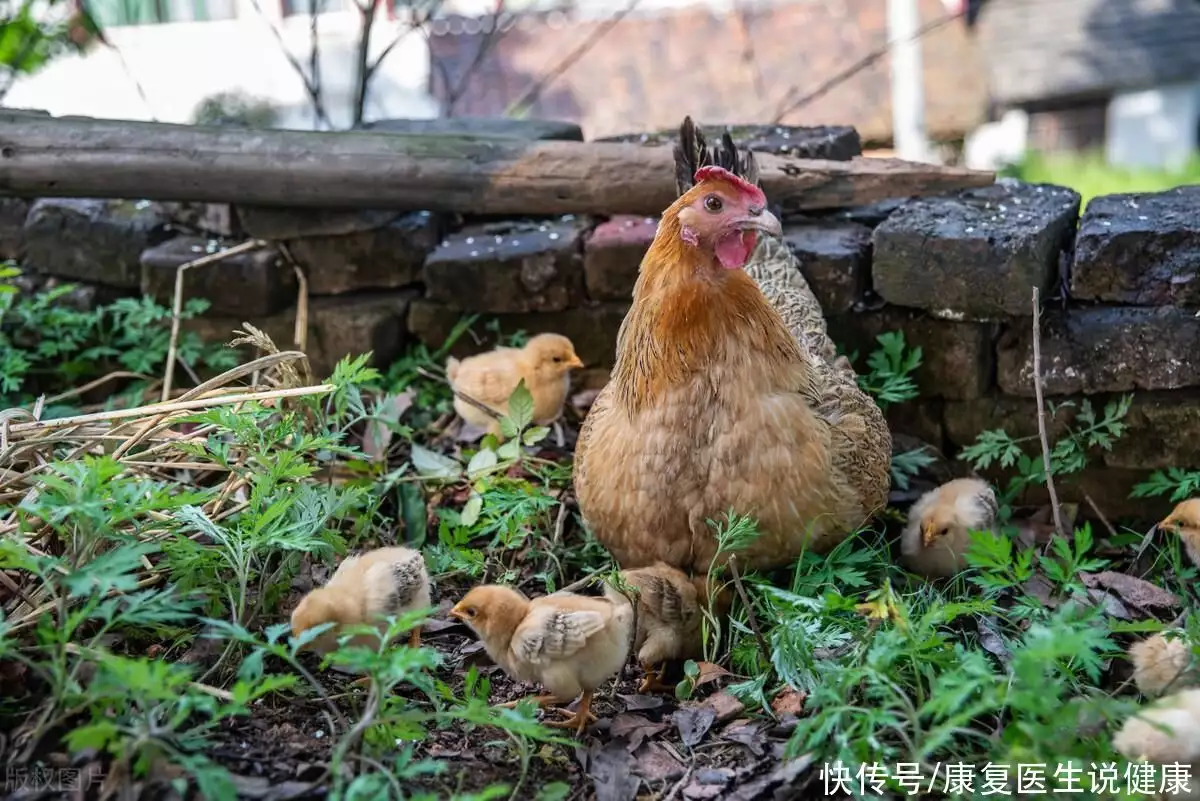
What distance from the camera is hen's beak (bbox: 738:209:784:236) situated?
3059 millimetres

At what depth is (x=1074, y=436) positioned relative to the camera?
3.91 m

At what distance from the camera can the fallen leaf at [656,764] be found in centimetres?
282

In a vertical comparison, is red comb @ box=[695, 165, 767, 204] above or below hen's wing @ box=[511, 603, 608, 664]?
above

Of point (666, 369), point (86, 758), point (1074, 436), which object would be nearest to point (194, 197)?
point (666, 369)

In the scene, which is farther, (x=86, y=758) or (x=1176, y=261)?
(x=1176, y=261)

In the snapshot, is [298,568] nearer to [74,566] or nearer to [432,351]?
[74,566]

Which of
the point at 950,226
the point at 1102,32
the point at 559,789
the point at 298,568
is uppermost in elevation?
the point at 1102,32

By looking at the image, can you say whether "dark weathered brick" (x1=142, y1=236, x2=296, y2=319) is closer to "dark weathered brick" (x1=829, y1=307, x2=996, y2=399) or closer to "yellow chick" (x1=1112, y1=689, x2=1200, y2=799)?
"dark weathered brick" (x1=829, y1=307, x2=996, y2=399)

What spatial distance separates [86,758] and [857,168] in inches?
131

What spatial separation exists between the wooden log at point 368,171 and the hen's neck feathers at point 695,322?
1.14 m

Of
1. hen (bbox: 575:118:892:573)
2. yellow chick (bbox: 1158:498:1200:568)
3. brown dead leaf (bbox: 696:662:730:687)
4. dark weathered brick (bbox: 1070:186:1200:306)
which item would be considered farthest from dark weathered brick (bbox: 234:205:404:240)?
yellow chick (bbox: 1158:498:1200:568)

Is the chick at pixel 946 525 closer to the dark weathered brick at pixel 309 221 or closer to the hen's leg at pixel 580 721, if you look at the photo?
the hen's leg at pixel 580 721

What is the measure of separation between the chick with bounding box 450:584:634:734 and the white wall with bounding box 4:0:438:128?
766 centimetres

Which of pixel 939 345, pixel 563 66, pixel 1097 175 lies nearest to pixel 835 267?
pixel 939 345
